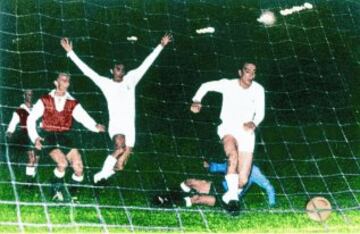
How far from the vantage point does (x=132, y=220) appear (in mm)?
4898

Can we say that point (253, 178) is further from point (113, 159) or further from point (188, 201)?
point (113, 159)

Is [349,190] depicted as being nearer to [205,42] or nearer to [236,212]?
[236,212]

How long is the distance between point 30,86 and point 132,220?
3664mm

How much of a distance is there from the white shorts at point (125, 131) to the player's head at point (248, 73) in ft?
3.50

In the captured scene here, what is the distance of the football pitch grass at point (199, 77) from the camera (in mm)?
7098

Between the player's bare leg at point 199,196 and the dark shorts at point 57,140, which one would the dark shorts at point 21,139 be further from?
the player's bare leg at point 199,196

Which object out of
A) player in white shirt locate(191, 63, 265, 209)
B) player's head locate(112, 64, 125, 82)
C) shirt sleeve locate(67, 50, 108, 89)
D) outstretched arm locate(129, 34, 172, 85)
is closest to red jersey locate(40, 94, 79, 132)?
shirt sleeve locate(67, 50, 108, 89)

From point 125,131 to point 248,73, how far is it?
1183 mm

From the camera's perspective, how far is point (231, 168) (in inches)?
197

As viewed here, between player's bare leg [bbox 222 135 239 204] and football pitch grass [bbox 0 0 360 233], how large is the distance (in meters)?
1.20

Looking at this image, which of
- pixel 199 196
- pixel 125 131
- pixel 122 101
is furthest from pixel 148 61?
pixel 199 196

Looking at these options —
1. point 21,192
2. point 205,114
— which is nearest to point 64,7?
point 205,114

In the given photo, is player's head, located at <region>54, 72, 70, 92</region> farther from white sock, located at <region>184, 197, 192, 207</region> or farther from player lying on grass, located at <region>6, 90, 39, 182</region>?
white sock, located at <region>184, 197, 192, 207</region>

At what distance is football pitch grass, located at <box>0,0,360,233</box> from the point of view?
7098 mm
